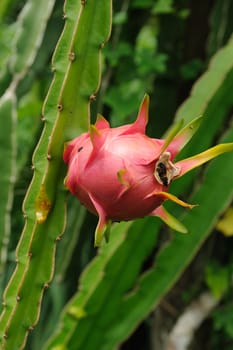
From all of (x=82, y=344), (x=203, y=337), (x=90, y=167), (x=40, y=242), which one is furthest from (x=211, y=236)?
(x=90, y=167)

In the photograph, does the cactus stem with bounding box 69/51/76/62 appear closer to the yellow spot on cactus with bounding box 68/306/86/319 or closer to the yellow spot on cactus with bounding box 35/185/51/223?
the yellow spot on cactus with bounding box 35/185/51/223

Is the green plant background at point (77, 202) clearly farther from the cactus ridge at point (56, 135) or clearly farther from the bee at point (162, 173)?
the bee at point (162, 173)

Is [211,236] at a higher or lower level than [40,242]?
lower

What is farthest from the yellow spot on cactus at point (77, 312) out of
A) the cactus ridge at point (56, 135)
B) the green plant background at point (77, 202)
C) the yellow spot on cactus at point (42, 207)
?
the yellow spot on cactus at point (42, 207)

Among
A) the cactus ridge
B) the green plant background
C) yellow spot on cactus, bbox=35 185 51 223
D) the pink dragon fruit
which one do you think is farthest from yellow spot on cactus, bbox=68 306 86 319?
the pink dragon fruit

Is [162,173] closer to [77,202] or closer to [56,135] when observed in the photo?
[56,135]

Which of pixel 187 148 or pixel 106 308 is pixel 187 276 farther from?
pixel 187 148

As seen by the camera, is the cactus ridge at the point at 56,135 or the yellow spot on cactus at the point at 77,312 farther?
the yellow spot on cactus at the point at 77,312

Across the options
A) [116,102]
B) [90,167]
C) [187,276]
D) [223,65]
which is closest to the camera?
[90,167]
